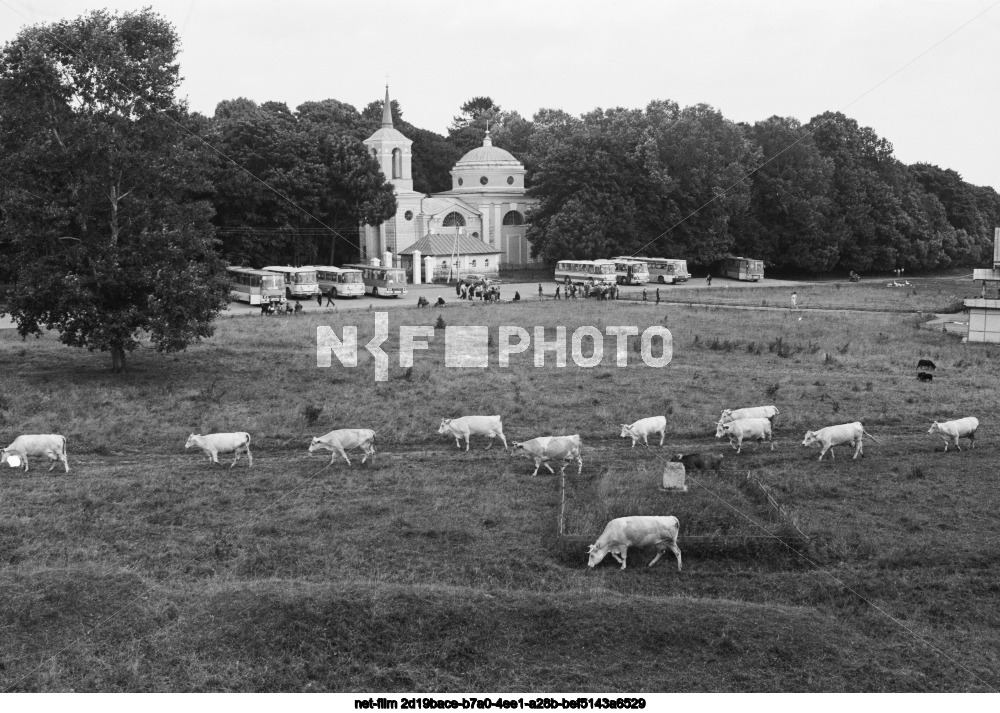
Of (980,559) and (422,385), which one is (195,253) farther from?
(980,559)

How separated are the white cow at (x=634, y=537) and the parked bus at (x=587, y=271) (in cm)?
5230

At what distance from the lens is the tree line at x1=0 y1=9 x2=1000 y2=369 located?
31344 millimetres

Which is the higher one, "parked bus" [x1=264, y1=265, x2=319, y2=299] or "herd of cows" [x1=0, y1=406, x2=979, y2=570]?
"parked bus" [x1=264, y1=265, x2=319, y2=299]

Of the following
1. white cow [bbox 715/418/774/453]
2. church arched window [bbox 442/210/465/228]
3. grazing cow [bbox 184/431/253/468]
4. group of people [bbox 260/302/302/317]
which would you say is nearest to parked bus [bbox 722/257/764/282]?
church arched window [bbox 442/210/465/228]

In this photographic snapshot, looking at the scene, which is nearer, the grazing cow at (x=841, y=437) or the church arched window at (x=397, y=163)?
the grazing cow at (x=841, y=437)

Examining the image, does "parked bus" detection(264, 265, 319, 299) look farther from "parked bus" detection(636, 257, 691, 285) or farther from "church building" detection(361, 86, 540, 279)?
"parked bus" detection(636, 257, 691, 285)

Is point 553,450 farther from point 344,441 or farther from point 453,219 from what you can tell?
point 453,219

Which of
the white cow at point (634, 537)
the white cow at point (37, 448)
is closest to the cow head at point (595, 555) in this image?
the white cow at point (634, 537)

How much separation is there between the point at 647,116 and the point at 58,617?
247ft

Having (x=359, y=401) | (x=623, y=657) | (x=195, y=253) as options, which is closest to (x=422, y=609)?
(x=623, y=657)

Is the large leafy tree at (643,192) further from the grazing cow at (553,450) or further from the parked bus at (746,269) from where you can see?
the grazing cow at (553,450)

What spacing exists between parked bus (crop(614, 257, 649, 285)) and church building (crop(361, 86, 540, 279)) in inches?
412

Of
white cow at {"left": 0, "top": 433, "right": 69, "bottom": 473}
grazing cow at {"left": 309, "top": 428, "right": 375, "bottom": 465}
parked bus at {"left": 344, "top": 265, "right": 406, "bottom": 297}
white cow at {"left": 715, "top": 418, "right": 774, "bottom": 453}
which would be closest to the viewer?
white cow at {"left": 0, "top": 433, "right": 69, "bottom": 473}

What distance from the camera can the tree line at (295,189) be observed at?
103 feet
